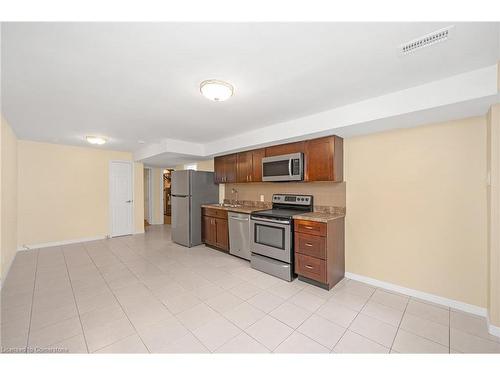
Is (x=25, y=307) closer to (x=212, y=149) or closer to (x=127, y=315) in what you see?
(x=127, y=315)

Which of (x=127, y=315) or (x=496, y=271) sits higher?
(x=496, y=271)

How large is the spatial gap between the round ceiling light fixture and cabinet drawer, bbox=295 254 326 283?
2.31 metres

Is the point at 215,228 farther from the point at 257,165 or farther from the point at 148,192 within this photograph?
the point at 148,192

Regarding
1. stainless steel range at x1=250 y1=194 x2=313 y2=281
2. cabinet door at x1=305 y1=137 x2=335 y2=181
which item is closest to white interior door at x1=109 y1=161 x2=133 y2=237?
stainless steel range at x1=250 y1=194 x2=313 y2=281

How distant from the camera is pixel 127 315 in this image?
207cm

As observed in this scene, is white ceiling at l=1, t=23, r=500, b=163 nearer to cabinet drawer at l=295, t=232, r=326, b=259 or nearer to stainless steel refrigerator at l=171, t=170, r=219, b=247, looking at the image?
cabinet drawer at l=295, t=232, r=326, b=259

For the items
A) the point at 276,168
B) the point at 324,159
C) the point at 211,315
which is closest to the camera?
the point at 211,315

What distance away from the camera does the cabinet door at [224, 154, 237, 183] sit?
433 cm

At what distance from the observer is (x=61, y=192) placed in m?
4.65

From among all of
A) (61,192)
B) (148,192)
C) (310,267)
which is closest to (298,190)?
(310,267)

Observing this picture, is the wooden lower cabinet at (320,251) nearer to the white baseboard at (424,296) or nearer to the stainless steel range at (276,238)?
the stainless steel range at (276,238)

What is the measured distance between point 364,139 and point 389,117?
0.71m

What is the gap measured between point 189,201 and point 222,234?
1103mm
